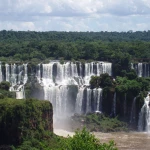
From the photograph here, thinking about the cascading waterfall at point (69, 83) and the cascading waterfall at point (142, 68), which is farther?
the cascading waterfall at point (142, 68)

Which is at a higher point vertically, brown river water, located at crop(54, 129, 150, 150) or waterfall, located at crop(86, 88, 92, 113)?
waterfall, located at crop(86, 88, 92, 113)

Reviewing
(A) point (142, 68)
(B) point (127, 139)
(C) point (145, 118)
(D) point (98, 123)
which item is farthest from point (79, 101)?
(B) point (127, 139)

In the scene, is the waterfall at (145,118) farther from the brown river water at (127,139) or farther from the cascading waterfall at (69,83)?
the cascading waterfall at (69,83)

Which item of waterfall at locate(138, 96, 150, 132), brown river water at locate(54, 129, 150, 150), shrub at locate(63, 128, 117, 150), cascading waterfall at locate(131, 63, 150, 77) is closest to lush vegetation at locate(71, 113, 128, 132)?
brown river water at locate(54, 129, 150, 150)

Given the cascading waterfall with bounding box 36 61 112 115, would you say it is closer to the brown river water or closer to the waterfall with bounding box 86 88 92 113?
the waterfall with bounding box 86 88 92 113

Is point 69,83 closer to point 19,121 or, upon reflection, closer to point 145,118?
point 145,118

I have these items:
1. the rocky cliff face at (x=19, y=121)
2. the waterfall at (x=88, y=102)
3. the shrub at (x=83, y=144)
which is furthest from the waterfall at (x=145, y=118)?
Result: the shrub at (x=83, y=144)
